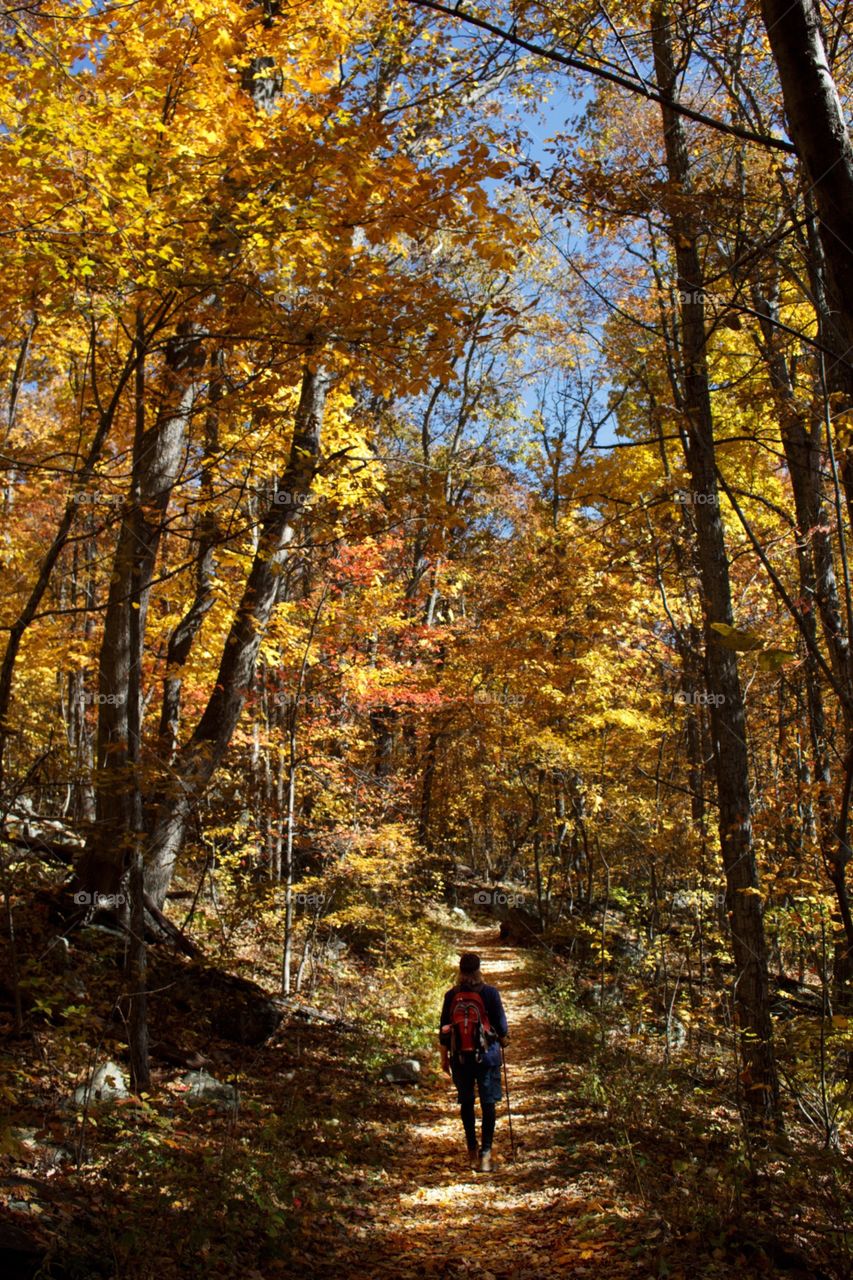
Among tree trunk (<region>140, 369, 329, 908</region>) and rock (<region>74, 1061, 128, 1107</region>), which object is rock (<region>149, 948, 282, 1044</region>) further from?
rock (<region>74, 1061, 128, 1107</region>)

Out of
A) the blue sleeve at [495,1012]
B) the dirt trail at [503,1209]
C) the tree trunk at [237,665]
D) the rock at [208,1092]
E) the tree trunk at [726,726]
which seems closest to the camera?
Answer: the dirt trail at [503,1209]

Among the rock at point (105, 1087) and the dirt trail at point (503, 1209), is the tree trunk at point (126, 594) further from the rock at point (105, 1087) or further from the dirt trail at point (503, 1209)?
the dirt trail at point (503, 1209)

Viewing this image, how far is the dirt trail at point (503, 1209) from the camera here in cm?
434

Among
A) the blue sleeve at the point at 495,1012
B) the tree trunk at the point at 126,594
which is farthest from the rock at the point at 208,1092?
the blue sleeve at the point at 495,1012

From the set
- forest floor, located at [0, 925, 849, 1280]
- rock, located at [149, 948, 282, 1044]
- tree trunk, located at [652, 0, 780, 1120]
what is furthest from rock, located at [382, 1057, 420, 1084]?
tree trunk, located at [652, 0, 780, 1120]

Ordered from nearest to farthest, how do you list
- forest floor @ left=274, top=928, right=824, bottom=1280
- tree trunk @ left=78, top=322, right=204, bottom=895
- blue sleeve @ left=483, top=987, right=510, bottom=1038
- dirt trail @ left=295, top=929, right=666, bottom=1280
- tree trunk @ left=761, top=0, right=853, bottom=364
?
tree trunk @ left=761, top=0, right=853, bottom=364 < forest floor @ left=274, top=928, right=824, bottom=1280 < dirt trail @ left=295, top=929, right=666, bottom=1280 < tree trunk @ left=78, top=322, right=204, bottom=895 < blue sleeve @ left=483, top=987, right=510, bottom=1038

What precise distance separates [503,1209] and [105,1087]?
108 inches

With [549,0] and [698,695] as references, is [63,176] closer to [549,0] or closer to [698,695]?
[549,0]

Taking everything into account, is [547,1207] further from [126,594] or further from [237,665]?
[237,665]

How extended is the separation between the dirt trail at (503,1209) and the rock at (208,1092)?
1.25m

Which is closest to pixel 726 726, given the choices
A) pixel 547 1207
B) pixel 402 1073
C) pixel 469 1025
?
pixel 469 1025

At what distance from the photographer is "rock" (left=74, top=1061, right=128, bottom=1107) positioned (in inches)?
197

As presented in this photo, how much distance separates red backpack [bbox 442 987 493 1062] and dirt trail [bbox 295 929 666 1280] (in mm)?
893

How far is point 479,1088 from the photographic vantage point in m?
6.02
